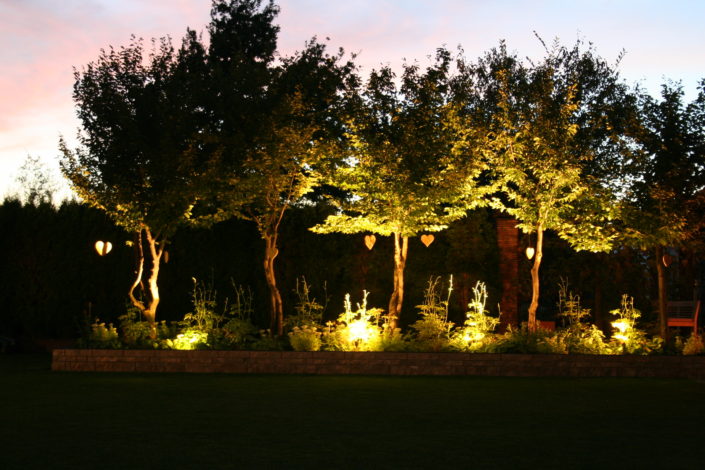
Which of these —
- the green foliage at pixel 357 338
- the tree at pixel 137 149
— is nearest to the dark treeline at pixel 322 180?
the tree at pixel 137 149

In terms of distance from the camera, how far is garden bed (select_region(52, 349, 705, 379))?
12.8 meters

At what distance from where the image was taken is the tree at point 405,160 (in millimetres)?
14812

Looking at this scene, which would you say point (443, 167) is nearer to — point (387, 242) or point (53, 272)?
A: point (387, 242)

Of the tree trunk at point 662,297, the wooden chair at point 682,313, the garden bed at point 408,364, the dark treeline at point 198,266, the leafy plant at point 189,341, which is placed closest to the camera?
the garden bed at point 408,364

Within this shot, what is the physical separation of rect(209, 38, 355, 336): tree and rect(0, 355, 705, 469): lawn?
4.05m

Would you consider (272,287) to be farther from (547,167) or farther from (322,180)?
(547,167)

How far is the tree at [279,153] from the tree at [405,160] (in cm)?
62

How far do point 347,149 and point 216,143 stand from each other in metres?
2.37

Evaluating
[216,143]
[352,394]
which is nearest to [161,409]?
[352,394]

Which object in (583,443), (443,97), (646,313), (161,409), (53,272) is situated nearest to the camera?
(583,443)

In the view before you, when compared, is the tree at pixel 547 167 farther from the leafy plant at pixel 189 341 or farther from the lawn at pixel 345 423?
the leafy plant at pixel 189 341

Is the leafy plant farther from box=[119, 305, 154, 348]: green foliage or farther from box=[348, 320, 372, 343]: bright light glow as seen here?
box=[348, 320, 372, 343]: bright light glow

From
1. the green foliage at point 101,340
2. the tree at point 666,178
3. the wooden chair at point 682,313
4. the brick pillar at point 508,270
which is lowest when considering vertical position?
the green foliage at point 101,340

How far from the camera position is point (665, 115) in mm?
15133
